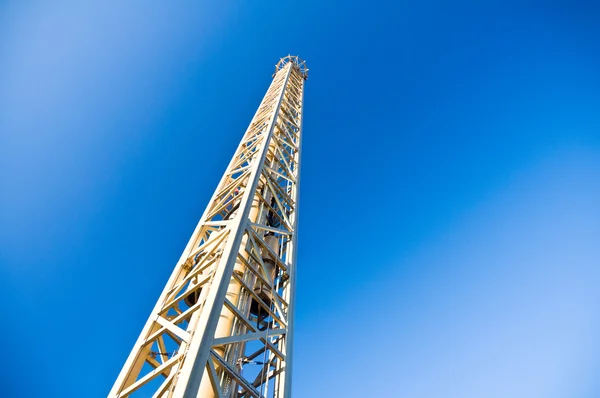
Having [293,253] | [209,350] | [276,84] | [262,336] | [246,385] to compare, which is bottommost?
[246,385]

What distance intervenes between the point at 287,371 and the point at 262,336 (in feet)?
2.96

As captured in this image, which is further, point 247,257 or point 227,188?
point 227,188

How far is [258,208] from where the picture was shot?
29.9 ft

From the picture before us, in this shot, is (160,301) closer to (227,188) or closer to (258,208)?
(258,208)

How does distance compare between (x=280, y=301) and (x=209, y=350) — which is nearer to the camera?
(x=209, y=350)

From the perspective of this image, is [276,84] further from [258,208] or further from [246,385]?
[246,385]

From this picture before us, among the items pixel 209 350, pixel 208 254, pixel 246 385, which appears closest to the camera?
pixel 209 350

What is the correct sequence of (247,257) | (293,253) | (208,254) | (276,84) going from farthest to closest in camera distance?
(276,84) → (293,253) → (247,257) → (208,254)

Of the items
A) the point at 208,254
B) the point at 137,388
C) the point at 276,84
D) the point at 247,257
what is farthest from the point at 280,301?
the point at 276,84

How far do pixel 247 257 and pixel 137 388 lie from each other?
3.24 m

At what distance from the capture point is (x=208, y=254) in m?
7.04

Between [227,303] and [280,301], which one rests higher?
[280,301]

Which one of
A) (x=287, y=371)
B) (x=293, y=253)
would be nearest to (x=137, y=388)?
(x=287, y=371)

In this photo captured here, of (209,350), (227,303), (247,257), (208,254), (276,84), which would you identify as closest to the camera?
(209,350)
